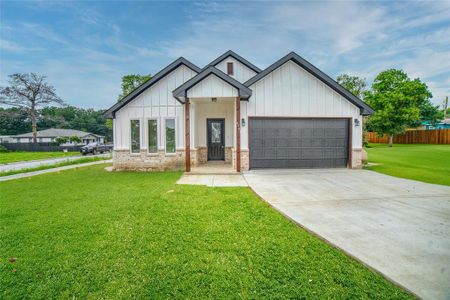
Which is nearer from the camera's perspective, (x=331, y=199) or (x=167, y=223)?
(x=167, y=223)

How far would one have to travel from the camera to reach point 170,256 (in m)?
3.07

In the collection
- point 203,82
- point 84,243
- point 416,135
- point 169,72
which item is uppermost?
point 169,72

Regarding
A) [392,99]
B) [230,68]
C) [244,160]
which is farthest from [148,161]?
[392,99]

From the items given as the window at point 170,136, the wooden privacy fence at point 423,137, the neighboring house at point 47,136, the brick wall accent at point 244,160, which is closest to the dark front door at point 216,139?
the window at point 170,136

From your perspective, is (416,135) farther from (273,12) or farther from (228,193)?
(228,193)

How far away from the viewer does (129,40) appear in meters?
17.6

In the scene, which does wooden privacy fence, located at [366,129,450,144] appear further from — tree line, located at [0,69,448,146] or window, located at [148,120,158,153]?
window, located at [148,120,158,153]

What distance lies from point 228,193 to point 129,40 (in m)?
17.0

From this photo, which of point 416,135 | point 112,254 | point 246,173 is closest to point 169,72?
point 246,173


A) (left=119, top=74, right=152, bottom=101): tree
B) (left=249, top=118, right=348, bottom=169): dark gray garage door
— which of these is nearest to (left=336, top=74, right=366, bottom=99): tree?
(left=249, top=118, right=348, bottom=169): dark gray garage door

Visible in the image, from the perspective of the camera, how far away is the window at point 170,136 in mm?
11055

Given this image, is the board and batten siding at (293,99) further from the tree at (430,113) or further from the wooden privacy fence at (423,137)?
the tree at (430,113)

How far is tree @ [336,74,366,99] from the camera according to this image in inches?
1097

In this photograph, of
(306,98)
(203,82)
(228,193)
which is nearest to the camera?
(228,193)
